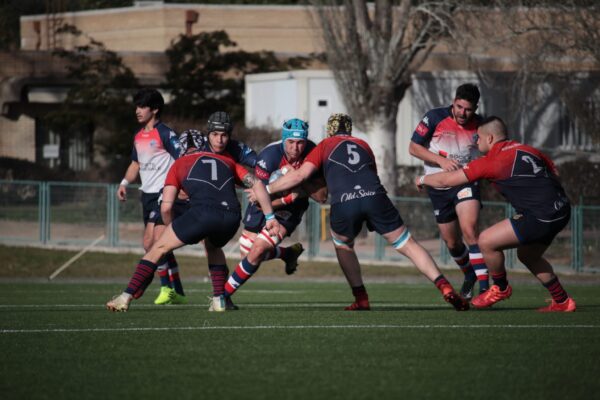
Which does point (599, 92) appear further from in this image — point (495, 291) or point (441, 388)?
point (441, 388)

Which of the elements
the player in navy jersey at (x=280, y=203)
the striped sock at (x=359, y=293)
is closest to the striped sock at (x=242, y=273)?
the player in navy jersey at (x=280, y=203)

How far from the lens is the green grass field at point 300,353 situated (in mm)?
7156

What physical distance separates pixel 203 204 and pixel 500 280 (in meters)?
3.05

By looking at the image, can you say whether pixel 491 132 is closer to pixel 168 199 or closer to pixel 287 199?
pixel 287 199

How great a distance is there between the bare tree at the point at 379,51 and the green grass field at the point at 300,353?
1874 cm

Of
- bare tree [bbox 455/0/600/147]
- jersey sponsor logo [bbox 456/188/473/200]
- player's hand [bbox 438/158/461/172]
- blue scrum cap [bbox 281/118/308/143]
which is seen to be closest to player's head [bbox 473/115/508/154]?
player's hand [bbox 438/158/461/172]

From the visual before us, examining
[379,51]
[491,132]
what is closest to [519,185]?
[491,132]

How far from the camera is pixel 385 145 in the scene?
32.6 metres

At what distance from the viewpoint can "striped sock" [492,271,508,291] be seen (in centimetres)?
1190

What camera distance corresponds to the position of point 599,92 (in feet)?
104

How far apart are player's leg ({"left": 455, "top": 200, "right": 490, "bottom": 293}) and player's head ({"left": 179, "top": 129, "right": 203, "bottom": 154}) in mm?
2938

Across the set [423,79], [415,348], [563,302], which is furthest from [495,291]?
[423,79]

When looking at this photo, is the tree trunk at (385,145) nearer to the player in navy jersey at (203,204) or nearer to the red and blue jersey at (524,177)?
the player in navy jersey at (203,204)

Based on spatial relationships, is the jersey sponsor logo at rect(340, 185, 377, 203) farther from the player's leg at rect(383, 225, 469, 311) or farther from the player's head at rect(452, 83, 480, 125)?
the player's head at rect(452, 83, 480, 125)
